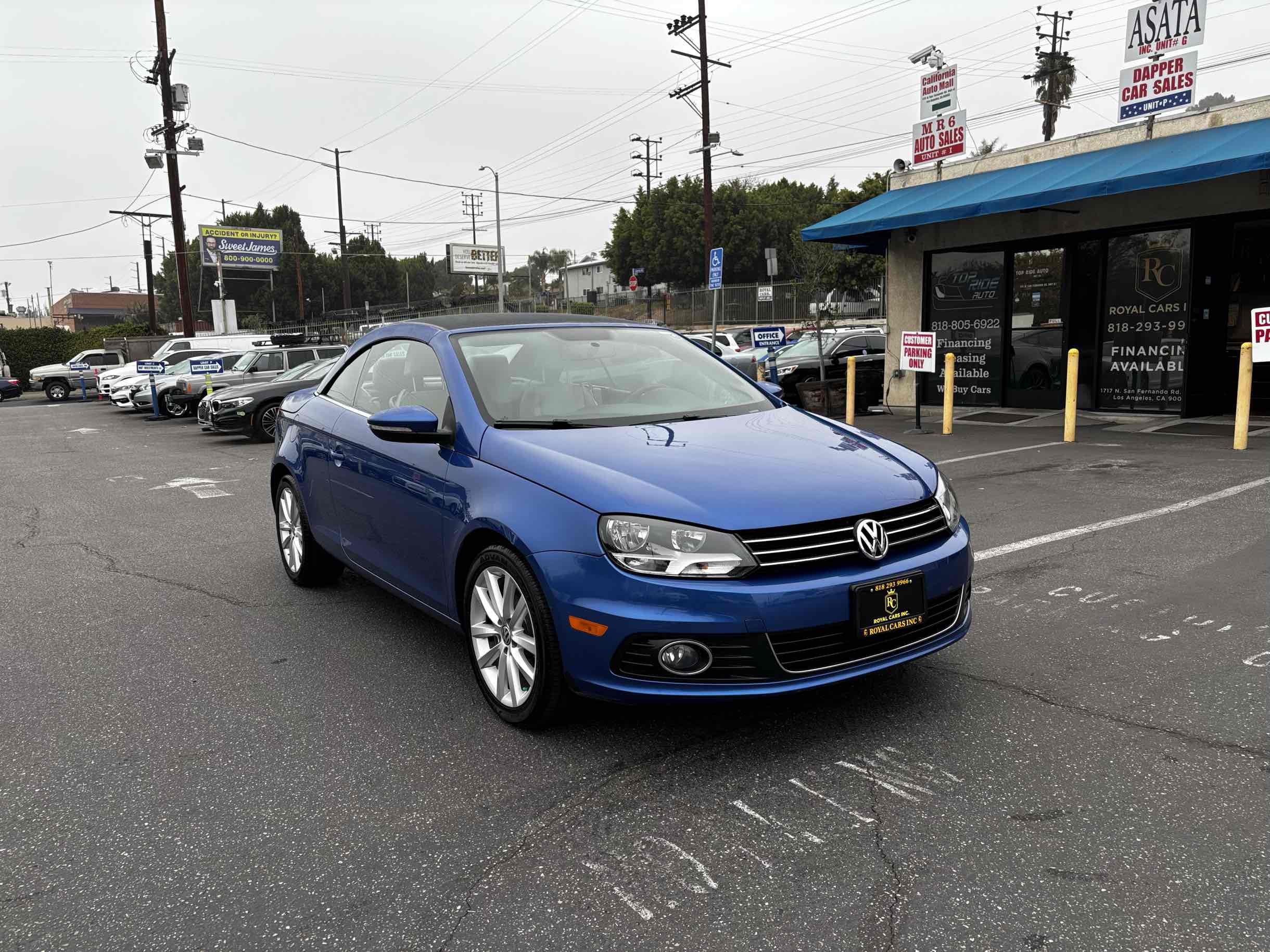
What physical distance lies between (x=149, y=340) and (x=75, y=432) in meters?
19.2

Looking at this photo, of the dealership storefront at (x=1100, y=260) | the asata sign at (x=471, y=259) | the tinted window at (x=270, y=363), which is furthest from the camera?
the asata sign at (x=471, y=259)

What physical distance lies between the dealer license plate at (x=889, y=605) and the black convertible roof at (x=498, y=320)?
2085mm

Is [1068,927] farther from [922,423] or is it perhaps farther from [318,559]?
[922,423]

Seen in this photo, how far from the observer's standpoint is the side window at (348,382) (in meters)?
5.22

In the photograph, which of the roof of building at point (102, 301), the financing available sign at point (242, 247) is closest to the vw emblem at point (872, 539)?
the financing available sign at point (242, 247)

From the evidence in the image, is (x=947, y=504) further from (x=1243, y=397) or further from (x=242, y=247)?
(x=242, y=247)

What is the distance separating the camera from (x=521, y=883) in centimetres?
266

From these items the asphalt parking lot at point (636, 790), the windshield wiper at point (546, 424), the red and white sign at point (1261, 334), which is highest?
the red and white sign at point (1261, 334)

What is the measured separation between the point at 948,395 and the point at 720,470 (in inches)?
375

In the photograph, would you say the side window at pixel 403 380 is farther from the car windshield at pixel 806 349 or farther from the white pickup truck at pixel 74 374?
the white pickup truck at pixel 74 374

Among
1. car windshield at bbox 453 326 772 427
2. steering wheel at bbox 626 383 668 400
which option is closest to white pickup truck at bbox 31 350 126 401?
car windshield at bbox 453 326 772 427

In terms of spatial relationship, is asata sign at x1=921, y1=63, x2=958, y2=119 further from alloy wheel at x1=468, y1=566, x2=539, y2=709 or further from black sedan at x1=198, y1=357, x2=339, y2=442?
alloy wheel at x1=468, y1=566, x2=539, y2=709

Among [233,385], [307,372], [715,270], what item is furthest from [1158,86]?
[233,385]

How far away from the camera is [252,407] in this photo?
15742mm
